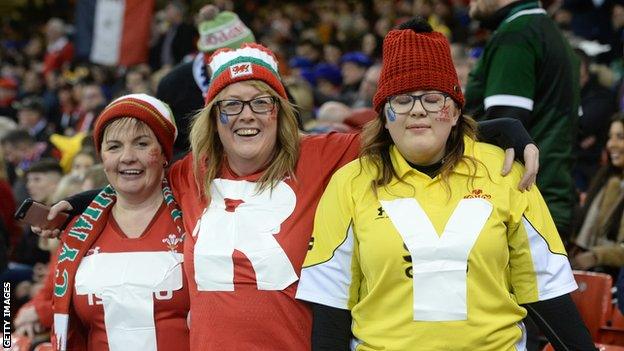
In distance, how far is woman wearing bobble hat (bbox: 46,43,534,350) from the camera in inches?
134

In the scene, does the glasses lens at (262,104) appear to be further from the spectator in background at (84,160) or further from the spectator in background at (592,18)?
the spectator in background at (592,18)

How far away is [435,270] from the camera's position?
3.00 metres

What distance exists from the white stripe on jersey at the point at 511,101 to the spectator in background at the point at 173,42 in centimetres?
983

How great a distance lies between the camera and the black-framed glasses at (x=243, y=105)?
3.58 m

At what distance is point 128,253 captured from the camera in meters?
3.75

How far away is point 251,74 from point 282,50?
12137 millimetres

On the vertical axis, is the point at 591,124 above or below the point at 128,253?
below

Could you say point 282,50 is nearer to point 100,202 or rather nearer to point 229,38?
point 229,38

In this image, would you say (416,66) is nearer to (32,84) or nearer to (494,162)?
(494,162)

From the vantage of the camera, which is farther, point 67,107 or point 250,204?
point 67,107

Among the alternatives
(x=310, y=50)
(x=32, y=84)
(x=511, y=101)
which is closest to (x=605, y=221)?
(x=511, y=101)

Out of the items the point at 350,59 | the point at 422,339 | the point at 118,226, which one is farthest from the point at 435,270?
the point at 350,59

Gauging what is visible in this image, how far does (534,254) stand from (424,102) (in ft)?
1.87

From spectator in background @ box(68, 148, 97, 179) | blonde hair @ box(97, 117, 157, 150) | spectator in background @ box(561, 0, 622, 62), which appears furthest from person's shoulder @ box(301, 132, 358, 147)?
spectator in background @ box(561, 0, 622, 62)
